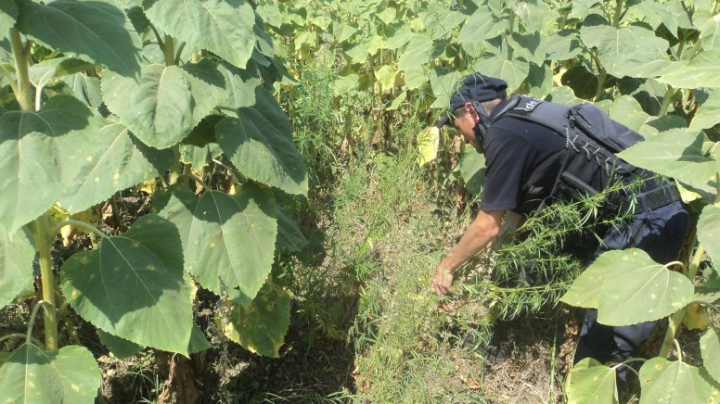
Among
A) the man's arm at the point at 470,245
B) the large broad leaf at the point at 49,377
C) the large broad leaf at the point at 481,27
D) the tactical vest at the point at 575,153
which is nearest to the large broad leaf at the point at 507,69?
the large broad leaf at the point at 481,27

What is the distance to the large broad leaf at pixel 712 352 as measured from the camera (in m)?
2.72

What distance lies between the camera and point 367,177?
4758mm

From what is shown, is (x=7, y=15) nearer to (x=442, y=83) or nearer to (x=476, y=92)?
(x=476, y=92)

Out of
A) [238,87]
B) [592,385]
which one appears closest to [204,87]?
[238,87]

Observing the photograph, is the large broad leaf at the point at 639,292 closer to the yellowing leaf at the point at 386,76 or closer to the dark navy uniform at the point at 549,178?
the dark navy uniform at the point at 549,178

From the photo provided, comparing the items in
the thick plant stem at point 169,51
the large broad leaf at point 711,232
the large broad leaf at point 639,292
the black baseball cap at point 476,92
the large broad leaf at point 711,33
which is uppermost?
the thick plant stem at point 169,51

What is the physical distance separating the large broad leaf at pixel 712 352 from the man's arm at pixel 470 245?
40.9 inches

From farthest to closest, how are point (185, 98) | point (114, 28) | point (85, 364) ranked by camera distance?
point (185, 98)
point (85, 364)
point (114, 28)

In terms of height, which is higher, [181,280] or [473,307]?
[181,280]

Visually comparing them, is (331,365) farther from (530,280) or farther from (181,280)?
(181,280)

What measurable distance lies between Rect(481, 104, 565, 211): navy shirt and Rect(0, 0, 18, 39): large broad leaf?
2190 millimetres

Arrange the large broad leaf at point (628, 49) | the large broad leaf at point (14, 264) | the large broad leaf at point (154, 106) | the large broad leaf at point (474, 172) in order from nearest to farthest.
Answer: the large broad leaf at point (14, 264) → the large broad leaf at point (154, 106) → the large broad leaf at point (628, 49) → the large broad leaf at point (474, 172)

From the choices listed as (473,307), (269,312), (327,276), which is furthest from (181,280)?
(473,307)

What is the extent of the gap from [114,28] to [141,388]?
A: 2.34m
